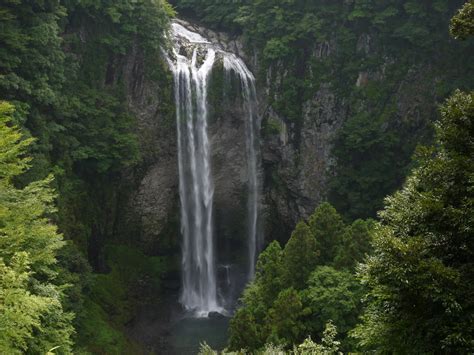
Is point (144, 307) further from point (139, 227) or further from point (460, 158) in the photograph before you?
point (460, 158)

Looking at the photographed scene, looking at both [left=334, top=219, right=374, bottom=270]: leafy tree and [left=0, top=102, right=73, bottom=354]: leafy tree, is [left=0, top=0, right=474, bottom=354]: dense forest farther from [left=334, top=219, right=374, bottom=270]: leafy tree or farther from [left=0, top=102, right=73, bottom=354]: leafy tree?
[left=0, top=102, right=73, bottom=354]: leafy tree

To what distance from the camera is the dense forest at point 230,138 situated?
58.0ft

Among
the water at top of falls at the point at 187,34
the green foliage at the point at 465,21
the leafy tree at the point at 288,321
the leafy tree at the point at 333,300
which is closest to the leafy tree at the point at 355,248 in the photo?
the leafy tree at the point at 333,300

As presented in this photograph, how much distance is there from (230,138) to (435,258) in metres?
23.2

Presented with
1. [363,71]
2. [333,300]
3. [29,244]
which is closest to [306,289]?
[333,300]

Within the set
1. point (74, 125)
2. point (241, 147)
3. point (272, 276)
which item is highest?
point (74, 125)

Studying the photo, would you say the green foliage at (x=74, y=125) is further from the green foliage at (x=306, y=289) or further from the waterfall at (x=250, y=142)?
the green foliage at (x=306, y=289)

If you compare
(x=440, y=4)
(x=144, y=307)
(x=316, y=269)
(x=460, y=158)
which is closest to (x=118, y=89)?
(x=144, y=307)

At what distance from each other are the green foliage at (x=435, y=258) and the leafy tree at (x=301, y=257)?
9.73m

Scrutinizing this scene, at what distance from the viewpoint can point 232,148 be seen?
29.5 m

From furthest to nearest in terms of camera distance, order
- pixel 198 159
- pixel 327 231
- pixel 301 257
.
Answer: pixel 198 159 → pixel 327 231 → pixel 301 257

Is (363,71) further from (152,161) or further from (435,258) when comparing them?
(435,258)

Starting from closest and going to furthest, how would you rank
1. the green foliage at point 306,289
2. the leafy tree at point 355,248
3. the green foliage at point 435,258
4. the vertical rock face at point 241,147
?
the green foliage at point 435,258, the green foliage at point 306,289, the leafy tree at point 355,248, the vertical rock face at point 241,147

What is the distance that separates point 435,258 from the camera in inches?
262
